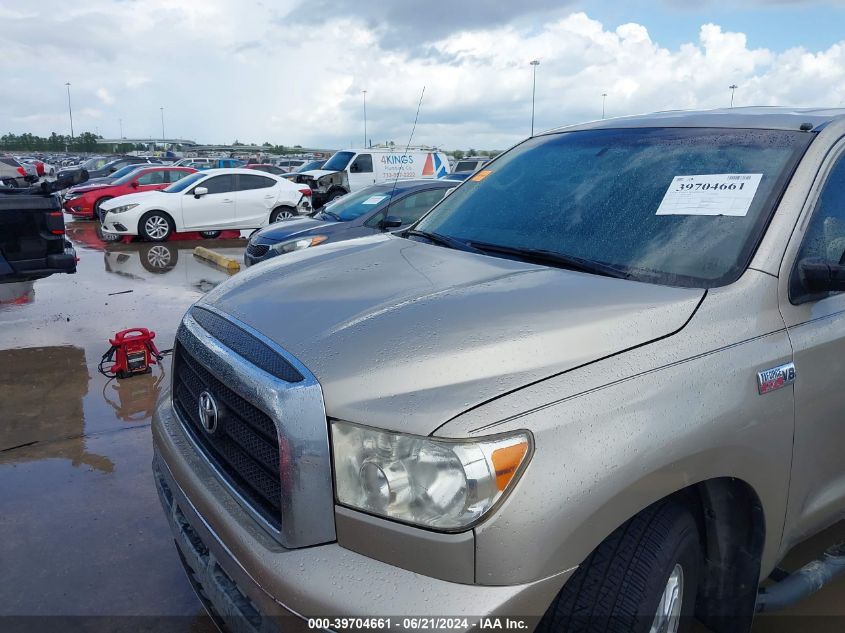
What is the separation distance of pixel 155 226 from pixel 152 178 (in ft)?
17.9

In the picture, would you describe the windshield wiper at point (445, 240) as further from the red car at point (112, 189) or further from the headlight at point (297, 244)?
the red car at point (112, 189)

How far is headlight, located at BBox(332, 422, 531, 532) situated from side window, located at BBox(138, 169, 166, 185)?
19.4 m

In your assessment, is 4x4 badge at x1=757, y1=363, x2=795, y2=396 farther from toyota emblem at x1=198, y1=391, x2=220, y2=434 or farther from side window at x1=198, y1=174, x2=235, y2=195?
side window at x1=198, y1=174, x2=235, y2=195

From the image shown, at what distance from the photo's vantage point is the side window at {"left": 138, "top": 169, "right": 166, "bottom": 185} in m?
19.2

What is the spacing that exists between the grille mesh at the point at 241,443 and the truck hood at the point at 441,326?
0.22 m

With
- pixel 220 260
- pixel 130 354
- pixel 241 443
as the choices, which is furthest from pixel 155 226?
pixel 241 443

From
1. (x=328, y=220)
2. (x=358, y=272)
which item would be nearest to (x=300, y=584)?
(x=358, y=272)

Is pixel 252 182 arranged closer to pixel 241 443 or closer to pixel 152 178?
pixel 152 178

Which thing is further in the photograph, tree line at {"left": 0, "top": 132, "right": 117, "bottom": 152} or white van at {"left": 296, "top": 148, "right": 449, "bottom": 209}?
tree line at {"left": 0, "top": 132, "right": 117, "bottom": 152}

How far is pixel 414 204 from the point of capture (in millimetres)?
9289

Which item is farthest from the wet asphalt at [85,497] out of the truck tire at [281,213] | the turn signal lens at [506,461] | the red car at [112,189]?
the red car at [112,189]

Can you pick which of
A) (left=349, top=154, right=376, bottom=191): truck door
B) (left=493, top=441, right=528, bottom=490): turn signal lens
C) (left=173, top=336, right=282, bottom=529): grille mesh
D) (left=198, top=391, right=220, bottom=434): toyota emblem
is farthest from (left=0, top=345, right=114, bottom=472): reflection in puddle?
(left=349, top=154, right=376, bottom=191): truck door

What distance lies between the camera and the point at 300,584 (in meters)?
1.69

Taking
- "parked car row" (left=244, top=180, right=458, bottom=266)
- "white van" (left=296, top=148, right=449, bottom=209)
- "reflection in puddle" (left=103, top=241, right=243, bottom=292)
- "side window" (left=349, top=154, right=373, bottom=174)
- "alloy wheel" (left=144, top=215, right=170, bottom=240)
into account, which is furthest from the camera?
"side window" (left=349, top=154, right=373, bottom=174)
